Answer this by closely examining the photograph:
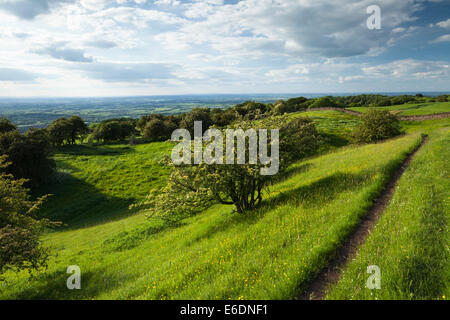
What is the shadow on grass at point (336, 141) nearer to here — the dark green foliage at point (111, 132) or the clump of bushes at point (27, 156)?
the clump of bushes at point (27, 156)

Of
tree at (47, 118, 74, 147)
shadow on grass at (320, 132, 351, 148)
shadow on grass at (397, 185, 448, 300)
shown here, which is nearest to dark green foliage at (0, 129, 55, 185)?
tree at (47, 118, 74, 147)

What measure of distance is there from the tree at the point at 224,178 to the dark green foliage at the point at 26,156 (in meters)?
35.4

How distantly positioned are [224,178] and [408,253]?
8.18 m

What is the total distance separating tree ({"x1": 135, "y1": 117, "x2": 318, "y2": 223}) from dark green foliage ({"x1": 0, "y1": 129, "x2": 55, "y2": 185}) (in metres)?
35.4

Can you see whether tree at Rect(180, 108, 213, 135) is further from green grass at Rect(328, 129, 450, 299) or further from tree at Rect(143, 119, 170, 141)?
green grass at Rect(328, 129, 450, 299)

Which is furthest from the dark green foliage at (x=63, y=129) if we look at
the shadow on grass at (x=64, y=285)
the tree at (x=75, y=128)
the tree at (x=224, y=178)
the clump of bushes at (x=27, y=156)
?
the tree at (x=224, y=178)

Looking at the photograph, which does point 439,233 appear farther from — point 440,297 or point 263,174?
point 263,174

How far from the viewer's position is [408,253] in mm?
6270

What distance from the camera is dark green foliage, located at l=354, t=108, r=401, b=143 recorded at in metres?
38.8

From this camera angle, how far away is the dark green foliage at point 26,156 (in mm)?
36750

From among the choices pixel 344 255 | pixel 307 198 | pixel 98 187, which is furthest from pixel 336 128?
pixel 344 255

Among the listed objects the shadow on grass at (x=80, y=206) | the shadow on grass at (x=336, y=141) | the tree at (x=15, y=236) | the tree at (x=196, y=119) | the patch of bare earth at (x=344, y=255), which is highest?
the tree at (x=196, y=119)

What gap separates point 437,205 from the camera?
8.80 meters

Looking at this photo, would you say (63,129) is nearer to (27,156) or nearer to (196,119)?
(196,119)
